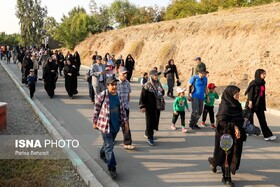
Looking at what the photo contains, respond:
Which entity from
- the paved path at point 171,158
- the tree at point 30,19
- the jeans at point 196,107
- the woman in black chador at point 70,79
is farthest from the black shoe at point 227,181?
the tree at point 30,19

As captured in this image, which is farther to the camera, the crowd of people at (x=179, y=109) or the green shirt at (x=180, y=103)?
the green shirt at (x=180, y=103)

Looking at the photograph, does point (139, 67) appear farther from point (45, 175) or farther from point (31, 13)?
point (31, 13)

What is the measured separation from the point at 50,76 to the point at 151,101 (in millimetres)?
7677

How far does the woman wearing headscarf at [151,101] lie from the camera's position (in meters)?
7.25

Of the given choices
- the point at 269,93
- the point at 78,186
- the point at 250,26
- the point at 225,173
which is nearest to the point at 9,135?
the point at 78,186

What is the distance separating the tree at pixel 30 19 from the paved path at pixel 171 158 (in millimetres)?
63333

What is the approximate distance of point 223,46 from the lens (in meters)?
18.9

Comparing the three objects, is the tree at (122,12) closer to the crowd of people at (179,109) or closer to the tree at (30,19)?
the tree at (30,19)

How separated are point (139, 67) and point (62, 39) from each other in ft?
67.8

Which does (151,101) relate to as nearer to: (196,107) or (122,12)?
(196,107)

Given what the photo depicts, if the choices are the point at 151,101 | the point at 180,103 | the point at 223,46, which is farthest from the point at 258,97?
the point at 223,46

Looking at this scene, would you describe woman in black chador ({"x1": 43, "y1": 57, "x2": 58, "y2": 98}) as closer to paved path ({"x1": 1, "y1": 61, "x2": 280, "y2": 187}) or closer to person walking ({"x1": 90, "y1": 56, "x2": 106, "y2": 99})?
person walking ({"x1": 90, "y1": 56, "x2": 106, "y2": 99})

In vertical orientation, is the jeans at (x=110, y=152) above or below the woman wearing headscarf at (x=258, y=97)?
below

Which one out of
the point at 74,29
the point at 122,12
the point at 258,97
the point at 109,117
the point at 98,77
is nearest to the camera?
the point at 109,117
